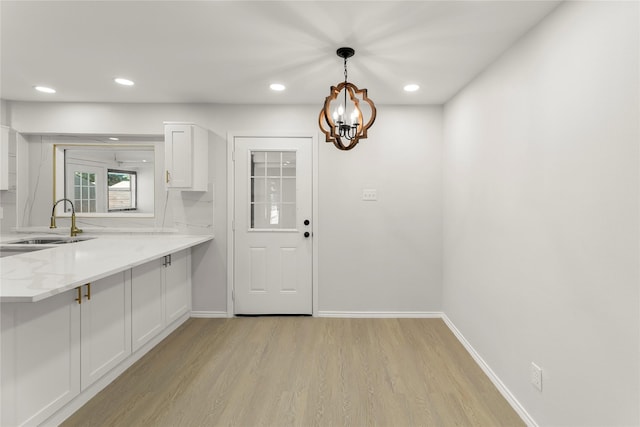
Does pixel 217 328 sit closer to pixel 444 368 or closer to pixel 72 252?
pixel 72 252

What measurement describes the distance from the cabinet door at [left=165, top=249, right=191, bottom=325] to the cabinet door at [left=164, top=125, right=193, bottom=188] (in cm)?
75

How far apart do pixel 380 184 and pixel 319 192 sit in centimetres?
68

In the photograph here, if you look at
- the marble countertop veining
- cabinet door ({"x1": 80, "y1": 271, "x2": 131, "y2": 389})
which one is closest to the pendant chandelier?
the marble countertop veining

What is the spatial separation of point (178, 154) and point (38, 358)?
82.0 inches

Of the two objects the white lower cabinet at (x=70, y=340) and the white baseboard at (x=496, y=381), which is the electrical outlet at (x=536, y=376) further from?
the white lower cabinet at (x=70, y=340)

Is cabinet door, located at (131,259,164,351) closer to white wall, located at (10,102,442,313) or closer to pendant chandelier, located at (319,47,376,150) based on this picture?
white wall, located at (10,102,442,313)

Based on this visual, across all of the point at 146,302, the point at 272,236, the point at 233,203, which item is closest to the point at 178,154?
the point at 233,203

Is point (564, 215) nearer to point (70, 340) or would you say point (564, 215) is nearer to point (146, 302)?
point (70, 340)

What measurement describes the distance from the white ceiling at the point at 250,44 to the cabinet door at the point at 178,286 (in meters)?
1.71

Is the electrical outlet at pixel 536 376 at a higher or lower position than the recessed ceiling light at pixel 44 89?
lower

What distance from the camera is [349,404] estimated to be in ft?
6.83

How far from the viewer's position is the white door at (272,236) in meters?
3.58

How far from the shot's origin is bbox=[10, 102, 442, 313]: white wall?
354cm

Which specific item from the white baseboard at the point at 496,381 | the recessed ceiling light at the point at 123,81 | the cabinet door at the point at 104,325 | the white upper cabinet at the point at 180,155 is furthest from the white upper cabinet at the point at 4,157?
the white baseboard at the point at 496,381
